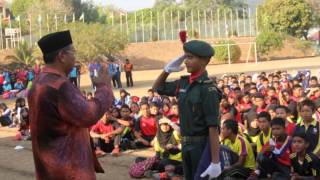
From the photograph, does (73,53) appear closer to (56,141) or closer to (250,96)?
(56,141)

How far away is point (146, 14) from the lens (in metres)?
75.1

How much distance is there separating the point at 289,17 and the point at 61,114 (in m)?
58.4

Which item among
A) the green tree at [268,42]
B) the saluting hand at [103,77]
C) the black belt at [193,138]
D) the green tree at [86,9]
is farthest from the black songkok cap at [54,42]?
the green tree at [86,9]

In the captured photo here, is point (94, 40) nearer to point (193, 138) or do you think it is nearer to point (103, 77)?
point (193, 138)

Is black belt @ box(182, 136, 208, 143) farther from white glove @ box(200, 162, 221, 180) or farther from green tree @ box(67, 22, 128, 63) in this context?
green tree @ box(67, 22, 128, 63)

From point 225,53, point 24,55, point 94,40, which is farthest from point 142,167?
point 225,53

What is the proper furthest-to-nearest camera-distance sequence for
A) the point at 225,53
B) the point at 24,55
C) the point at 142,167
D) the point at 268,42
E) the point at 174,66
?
the point at 268,42
the point at 225,53
the point at 24,55
the point at 142,167
the point at 174,66

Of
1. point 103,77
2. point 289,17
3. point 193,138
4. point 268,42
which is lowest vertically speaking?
point 193,138

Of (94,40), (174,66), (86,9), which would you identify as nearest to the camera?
(174,66)

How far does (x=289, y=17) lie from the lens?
59.5m

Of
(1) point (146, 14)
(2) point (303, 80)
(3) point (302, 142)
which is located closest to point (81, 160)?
(3) point (302, 142)

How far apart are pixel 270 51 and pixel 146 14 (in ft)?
81.6

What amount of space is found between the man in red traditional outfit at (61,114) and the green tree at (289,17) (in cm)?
Result: 5729

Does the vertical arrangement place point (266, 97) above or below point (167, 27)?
below
